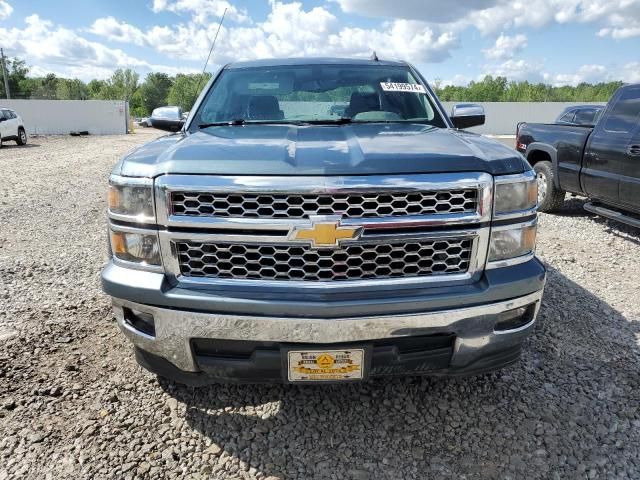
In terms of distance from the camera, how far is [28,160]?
14.9 meters

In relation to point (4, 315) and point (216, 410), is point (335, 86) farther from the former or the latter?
point (4, 315)

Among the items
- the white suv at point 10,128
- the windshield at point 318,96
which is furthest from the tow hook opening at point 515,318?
the white suv at point 10,128

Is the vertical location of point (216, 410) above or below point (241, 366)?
below

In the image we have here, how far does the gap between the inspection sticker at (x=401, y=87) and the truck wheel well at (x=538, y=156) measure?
4.43 m

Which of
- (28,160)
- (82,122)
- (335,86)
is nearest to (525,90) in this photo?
(82,122)

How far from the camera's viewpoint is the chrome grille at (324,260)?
80.8 inches

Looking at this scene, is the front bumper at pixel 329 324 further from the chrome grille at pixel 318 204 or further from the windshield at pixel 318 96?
the windshield at pixel 318 96

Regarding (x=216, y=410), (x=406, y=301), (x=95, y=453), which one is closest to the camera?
(x=406, y=301)

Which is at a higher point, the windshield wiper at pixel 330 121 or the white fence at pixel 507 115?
the windshield wiper at pixel 330 121

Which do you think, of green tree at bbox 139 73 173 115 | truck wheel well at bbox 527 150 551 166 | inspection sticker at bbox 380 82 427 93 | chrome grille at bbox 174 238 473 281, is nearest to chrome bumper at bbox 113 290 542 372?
chrome grille at bbox 174 238 473 281

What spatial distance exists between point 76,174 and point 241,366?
11118 mm

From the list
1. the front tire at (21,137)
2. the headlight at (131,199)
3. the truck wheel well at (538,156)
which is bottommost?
the front tire at (21,137)

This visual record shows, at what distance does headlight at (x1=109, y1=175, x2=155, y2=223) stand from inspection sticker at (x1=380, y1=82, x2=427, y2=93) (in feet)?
6.70

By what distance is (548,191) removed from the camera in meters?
7.03
